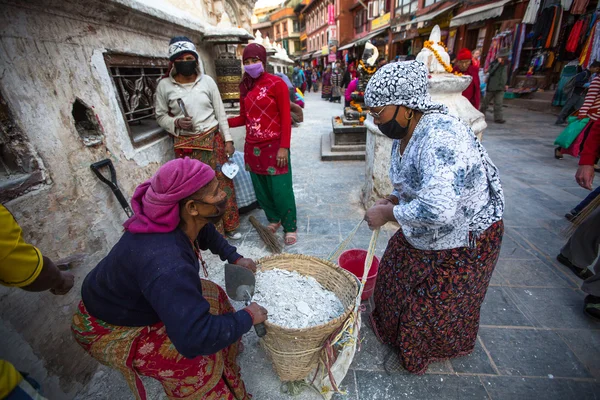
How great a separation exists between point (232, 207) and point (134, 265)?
2245mm

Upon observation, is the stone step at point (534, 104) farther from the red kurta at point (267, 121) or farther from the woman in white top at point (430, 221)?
the woman in white top at point (430, 221)

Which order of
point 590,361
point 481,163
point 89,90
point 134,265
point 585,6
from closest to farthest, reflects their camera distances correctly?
1. point 134,265
2. point 481,163
3. point 590,361
4. point 89,90
5. point 585,6

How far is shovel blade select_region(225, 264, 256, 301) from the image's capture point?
1.61 meters

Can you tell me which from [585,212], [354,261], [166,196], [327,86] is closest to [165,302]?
[166,196]

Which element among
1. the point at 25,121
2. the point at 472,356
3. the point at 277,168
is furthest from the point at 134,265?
the point at 472,356

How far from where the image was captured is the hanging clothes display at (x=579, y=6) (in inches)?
296

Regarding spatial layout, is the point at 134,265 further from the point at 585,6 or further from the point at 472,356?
the point at 585,6

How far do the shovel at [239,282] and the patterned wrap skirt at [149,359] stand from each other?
1.05ft

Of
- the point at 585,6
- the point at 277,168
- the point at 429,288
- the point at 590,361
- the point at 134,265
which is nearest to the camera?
the point at 134,265

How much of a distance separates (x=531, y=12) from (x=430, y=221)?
1142 cm

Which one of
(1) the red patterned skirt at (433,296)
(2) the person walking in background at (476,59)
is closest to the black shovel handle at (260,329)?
(1) the red patterned skirt at (433,296)

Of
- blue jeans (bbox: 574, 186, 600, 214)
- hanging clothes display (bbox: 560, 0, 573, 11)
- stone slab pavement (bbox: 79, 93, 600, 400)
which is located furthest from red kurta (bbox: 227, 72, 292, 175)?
hanging clothes display (bbox: 560, 0, 573, 11)

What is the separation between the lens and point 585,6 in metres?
7.54

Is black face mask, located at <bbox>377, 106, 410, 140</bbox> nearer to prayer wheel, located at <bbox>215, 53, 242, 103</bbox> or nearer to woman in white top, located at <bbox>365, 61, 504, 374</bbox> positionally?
woman in white top, located at <bbox>365, 61, 504, 374</bbox>
